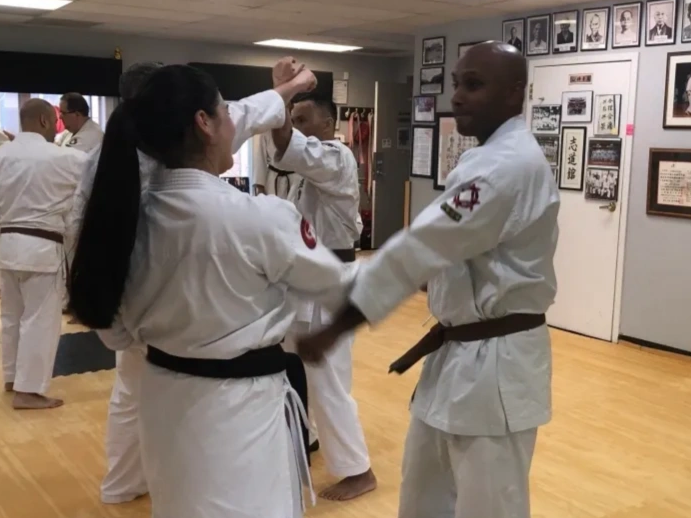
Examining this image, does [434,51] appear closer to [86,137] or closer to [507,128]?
[86,137]

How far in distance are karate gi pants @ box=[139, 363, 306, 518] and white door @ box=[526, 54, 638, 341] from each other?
184 inches

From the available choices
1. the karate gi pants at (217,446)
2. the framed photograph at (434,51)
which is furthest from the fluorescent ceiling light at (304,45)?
the karate gi pants at (217,446)

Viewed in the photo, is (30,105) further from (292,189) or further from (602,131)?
(602,131)

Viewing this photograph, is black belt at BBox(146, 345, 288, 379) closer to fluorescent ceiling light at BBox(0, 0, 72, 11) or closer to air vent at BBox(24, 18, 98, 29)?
fluorescent ceiling light at BBox(0, 0, 72, 11)

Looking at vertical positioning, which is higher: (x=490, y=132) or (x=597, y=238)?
(x=490, y=132)

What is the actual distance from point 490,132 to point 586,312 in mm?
4452

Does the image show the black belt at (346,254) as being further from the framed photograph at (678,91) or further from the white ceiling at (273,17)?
the white ceiling at (273,17)

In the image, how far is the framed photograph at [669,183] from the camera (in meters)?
5.28

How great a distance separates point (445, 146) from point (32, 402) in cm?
446

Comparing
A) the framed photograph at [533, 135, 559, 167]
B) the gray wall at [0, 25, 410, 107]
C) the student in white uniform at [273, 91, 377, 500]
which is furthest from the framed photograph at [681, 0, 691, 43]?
the gray wall at [0, 25, 410, 107]

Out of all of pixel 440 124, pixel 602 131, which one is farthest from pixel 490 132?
pixel 440 124

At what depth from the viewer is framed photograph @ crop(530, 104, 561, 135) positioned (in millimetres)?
6098

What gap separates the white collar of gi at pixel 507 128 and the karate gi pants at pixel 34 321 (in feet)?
10.2

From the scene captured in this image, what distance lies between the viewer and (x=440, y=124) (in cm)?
723
